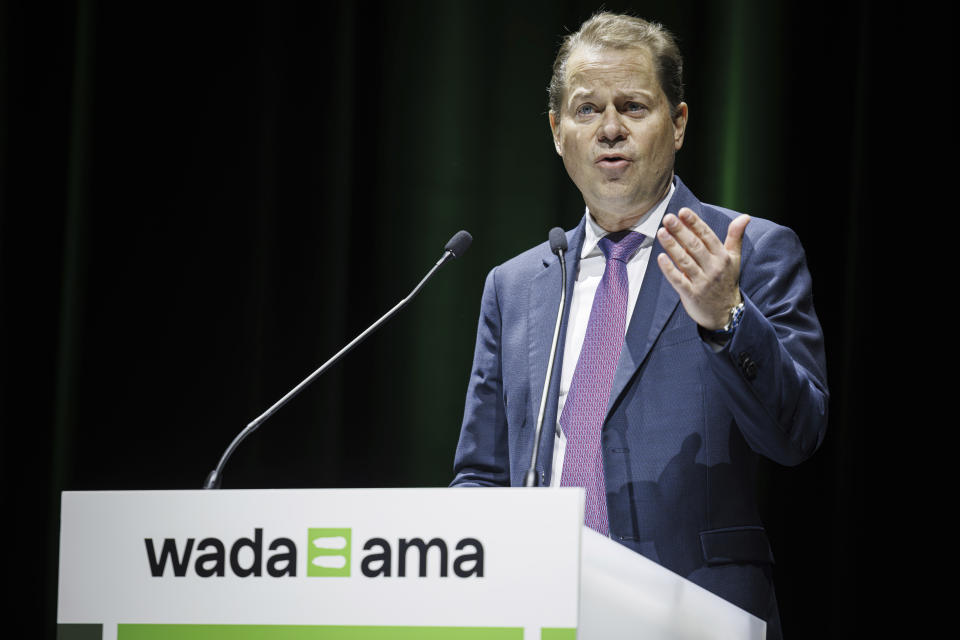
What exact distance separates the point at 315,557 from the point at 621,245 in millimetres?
1048

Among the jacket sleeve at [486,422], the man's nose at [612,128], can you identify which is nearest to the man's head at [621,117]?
the man's nose at [612,128]

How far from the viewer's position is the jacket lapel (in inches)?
72.1

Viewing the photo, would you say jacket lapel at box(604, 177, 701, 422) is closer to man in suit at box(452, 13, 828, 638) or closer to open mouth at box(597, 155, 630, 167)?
man in suit at box(452, 13, 828, 638)

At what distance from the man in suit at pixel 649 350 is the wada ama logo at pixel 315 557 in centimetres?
51

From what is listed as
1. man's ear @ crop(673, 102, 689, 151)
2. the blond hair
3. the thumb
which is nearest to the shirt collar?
man's ear @ crop(673, 102, 689, 151)

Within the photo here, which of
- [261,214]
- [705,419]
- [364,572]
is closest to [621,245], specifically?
[705,419]

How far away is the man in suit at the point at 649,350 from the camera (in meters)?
1.55

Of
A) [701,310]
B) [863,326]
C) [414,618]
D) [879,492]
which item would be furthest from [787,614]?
[414,618]

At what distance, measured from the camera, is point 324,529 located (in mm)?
1285

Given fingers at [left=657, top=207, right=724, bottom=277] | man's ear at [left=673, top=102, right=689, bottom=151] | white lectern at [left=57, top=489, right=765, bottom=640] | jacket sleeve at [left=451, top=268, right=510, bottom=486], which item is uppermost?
man's ear at [left=673, top=102, right=689, bottom=151]

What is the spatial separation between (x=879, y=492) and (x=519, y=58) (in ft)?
5.14

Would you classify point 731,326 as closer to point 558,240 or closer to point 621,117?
point 558,240

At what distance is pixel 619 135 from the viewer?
2117 millimetres

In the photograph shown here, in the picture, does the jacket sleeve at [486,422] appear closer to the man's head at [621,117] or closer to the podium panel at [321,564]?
the man's head at [621,117]
